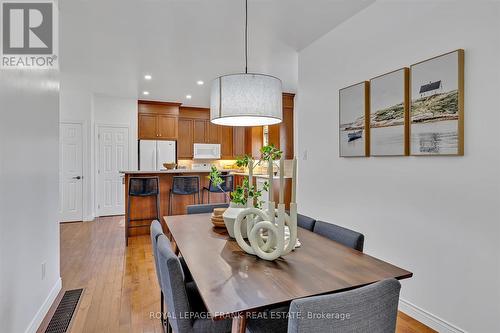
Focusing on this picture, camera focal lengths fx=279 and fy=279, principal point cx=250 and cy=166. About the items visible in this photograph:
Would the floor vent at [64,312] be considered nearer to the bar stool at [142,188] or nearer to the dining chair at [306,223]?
the bar stool at [142,188]

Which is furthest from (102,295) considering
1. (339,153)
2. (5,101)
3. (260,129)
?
(260,129)

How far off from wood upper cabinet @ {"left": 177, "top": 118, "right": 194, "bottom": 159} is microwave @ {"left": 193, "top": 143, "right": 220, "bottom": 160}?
0.14m

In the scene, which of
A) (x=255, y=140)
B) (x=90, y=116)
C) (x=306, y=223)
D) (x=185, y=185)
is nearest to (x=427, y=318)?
(x=306, y=223)

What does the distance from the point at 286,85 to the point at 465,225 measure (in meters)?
3.89

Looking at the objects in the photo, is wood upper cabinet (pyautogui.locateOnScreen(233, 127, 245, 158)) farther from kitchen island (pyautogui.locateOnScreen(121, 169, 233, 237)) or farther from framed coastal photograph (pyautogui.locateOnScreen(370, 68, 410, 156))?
framed coastal photograph (pyautogui.locateOnScreen(370, 68, 410, 156))

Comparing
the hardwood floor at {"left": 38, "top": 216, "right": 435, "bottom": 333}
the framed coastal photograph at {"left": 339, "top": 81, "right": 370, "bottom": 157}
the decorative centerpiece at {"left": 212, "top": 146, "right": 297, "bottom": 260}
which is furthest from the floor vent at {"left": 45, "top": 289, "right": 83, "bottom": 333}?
the framed coastal photograph at {"left": 339, "top": 81, "right": 370, "bottom": 157}

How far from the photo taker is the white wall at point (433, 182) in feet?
5.62

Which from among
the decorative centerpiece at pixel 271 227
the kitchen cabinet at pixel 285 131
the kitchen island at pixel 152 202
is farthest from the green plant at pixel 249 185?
the kitchen cabinet at pixel 285 131

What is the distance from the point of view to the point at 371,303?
0.90 meters

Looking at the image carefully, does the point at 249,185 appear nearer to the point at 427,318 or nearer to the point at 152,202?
the point at 427,318

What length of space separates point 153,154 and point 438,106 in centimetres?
553

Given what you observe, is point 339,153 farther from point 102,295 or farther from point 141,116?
point 141,116

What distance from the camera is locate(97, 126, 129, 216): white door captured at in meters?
5.92

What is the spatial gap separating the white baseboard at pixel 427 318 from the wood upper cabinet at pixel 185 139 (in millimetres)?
5714
